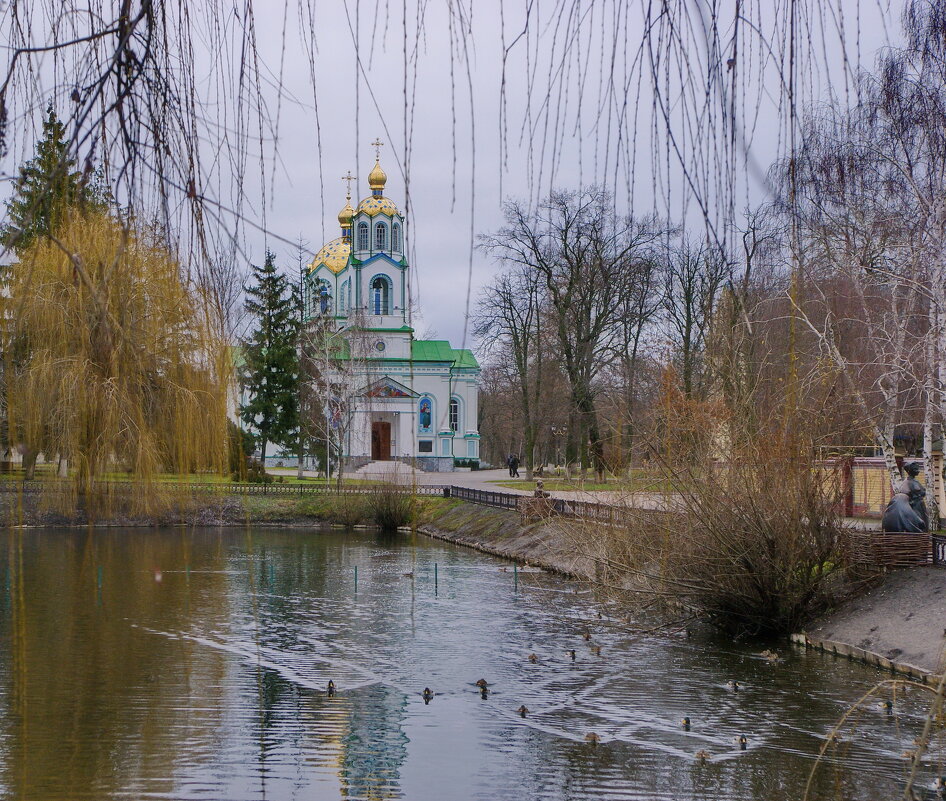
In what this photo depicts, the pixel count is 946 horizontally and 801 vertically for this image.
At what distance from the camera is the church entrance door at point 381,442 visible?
167 feet

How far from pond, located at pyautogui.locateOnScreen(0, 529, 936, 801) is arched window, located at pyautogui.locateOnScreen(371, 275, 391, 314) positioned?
34.5 metres

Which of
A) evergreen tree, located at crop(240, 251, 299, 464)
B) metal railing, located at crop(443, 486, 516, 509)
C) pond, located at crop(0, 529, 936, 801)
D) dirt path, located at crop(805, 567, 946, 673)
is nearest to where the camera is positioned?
pond, located at crop(0, 529, 936, 801)

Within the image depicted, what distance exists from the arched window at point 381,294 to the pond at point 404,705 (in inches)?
1357

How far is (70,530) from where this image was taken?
29.5 metres

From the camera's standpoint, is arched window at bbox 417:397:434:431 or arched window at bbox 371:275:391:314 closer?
arched window at bbox 371:275:391:314

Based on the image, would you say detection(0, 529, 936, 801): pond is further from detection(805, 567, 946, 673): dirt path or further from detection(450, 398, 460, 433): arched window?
detection(450, 398, 460, 433): arched window

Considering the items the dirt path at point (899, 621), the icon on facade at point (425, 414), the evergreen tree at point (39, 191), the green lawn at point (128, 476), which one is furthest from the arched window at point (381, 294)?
the evergreen tree at point (39, 191)

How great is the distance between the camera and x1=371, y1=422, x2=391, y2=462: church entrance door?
50.8 metres

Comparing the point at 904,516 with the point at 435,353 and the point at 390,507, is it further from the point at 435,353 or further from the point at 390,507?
the point at 435,353

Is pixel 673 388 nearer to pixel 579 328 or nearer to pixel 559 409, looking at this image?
pixel 579 328

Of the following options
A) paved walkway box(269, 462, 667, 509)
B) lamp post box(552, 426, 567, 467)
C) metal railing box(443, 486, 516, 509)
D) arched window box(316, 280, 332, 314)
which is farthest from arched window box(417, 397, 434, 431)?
metal railing box(443, 486, 516, 509)

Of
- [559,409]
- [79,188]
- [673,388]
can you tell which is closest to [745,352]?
[673,388]

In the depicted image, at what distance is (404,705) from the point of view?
34.5 feet

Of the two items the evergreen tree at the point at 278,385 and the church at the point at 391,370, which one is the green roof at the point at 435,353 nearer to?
the church at the point at 391,370
